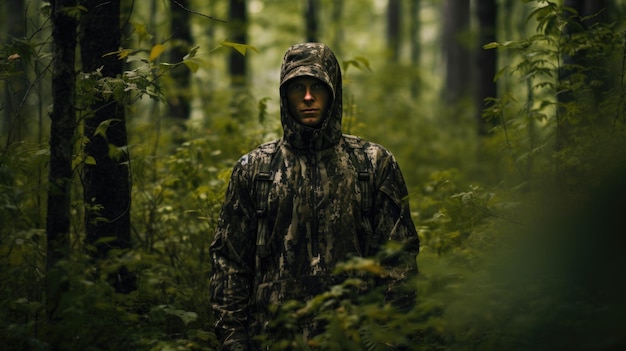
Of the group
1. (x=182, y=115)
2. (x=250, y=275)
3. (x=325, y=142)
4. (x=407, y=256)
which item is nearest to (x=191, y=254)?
(x=250, y=275)

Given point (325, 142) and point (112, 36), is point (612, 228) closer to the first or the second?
point (325, 142)

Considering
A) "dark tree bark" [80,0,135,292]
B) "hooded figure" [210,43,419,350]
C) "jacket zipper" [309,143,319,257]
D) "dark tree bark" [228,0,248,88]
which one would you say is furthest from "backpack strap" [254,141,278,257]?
"dark tree bark" [228,0,248,88]

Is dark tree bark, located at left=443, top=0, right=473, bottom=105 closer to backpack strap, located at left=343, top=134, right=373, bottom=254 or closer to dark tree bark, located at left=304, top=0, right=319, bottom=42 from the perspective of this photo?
dark tree bark, located at left=304, top=0, right=319, bottom=42

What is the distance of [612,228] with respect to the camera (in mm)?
3629

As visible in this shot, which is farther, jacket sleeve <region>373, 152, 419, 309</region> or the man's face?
the man's face

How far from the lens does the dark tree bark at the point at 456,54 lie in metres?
21.2

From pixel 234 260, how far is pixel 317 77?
1306 millimetres

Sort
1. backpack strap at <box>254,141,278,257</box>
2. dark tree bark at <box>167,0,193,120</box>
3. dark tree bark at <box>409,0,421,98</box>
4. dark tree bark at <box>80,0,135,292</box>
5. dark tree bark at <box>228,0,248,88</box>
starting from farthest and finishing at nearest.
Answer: dark tree bark at <box>409,0,421,98</box>
dark tree bark at <box>228,0,248,88</box>
dark tree bark at <box>167,0,193,120</box>
dark tree bark at <box>80,0,135,292</box>
backpack strap at <box>254,141,278,257</box>

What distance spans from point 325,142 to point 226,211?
791 millimetres

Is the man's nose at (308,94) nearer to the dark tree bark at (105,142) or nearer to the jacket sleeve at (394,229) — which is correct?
the jacket sleeve at (394,229)

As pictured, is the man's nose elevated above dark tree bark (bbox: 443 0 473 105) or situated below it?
below

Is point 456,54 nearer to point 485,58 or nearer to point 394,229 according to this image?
point 485,58

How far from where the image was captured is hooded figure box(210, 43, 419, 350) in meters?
4.29

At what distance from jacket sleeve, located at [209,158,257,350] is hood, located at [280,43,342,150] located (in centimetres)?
42
